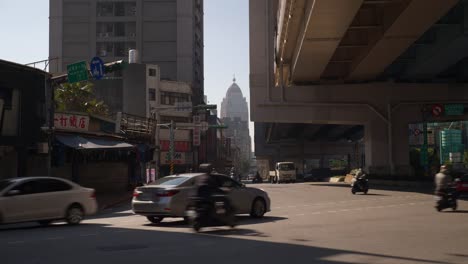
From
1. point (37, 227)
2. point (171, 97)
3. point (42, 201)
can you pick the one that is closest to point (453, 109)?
point (37, 227)

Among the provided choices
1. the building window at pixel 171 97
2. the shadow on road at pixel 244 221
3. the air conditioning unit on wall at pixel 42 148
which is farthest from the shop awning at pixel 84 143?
the building window at pixel 171 97

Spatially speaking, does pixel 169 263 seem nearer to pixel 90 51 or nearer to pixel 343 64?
pixel 343 64

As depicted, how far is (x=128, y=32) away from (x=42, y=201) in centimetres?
7791

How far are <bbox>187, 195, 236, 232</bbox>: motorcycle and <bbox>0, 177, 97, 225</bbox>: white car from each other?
473 cm

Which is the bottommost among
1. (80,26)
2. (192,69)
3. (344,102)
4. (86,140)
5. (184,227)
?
(184,227)

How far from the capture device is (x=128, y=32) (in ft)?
301

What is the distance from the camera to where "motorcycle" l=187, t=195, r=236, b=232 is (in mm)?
14203

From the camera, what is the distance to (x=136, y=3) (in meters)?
91.3

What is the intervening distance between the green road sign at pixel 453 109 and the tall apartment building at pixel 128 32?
51.9 m

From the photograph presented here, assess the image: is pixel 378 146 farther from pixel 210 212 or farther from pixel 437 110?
pixel 210 212

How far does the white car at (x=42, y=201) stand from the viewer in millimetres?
16141

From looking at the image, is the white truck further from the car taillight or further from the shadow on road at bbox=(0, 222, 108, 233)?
the car taillight

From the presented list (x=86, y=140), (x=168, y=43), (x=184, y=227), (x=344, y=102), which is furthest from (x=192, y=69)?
(x=184, y=227)

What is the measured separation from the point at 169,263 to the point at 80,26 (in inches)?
3448
